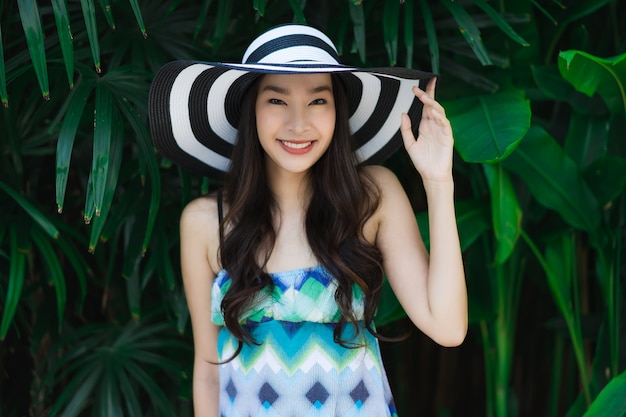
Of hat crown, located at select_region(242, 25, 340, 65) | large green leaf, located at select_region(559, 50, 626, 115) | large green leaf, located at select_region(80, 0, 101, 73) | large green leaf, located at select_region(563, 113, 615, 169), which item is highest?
large green leaf, located at select_region(80, 0, 101, 73)

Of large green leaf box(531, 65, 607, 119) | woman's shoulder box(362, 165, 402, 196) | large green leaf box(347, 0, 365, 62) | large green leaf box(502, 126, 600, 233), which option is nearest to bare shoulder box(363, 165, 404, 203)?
woman's shoulder box(362, 165, 402, 196)

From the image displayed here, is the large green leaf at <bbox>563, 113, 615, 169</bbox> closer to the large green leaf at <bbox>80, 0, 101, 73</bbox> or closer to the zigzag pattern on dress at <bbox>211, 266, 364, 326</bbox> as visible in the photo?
the zigzag pattern on dress at <bbox>211, 266, 364, 326</bbox>

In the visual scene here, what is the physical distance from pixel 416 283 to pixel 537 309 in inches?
58.3

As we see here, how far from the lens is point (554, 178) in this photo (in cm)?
195

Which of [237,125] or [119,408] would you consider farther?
[119,408]

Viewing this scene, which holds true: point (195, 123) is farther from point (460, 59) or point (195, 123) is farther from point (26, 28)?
point (460, 59)

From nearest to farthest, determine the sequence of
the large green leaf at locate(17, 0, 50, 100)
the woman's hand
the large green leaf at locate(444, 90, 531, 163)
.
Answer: the woman's hand, the large green leaf at locate(17, 0, 50, 100), the large green leaf at locate(444, 90, 531, 163)

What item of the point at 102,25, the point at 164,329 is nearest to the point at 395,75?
the point at 102,25

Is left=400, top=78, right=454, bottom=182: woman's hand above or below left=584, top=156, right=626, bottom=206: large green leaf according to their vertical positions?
above

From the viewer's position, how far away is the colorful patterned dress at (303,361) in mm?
1484

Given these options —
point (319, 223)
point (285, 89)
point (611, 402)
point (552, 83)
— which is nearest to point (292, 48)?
point (285, 89)

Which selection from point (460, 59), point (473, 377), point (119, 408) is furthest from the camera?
point (473, 377)

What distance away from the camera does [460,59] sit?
7.02 feet

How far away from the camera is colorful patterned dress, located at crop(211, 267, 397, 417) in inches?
58.4
